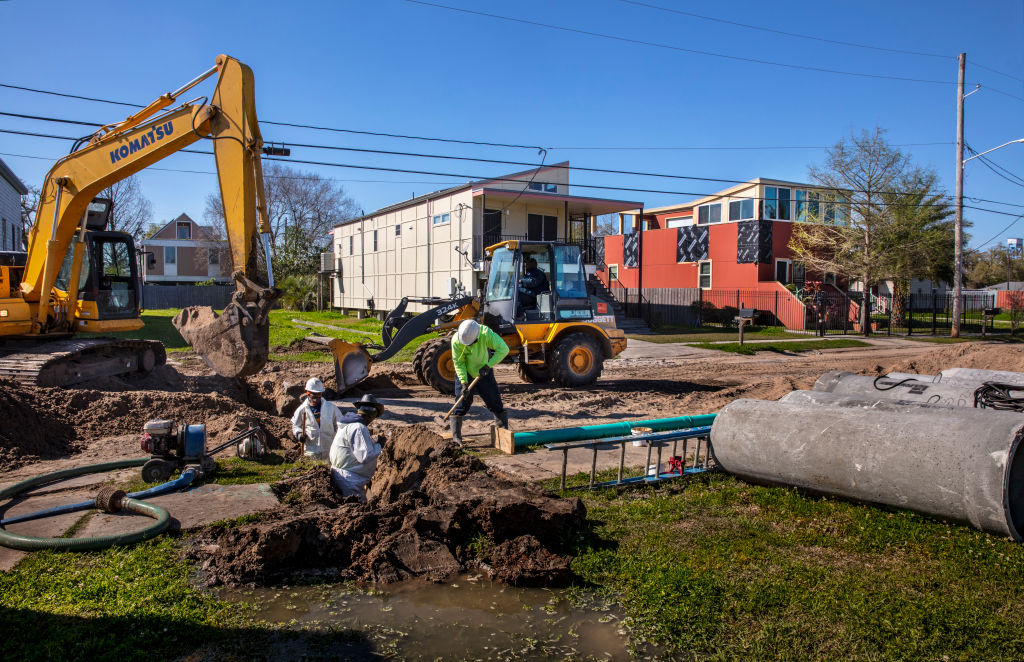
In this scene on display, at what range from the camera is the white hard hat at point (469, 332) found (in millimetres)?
8695

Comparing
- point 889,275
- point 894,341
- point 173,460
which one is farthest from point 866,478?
point 889,275

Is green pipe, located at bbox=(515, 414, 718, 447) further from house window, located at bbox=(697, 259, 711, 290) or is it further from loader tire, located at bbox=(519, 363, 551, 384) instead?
house window, located at bbox=(697, 259, 711, 290)

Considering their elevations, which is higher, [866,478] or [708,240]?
[708,240]

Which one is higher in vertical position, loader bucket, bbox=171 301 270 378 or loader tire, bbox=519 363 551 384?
loader bucket, bbox=171 301 270 378

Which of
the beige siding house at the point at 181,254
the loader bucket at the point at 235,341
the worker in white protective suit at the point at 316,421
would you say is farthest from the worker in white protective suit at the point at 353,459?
the beige siding house at the point at 181,254

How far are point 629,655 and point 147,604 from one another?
9.87 feet

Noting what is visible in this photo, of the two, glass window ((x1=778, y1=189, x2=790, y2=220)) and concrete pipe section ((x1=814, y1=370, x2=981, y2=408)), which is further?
glass window ((x1=778, y1=189, x2=790, y2=220))

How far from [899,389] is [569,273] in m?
6.32

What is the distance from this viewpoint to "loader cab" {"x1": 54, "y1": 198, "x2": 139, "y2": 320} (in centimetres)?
1232

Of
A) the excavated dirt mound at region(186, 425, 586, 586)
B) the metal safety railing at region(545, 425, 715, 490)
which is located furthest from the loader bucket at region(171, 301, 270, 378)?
the metal safety railing at region(545, 425, 715, 490)

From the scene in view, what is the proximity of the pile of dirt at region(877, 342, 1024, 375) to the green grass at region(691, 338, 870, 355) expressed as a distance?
467 centimetres

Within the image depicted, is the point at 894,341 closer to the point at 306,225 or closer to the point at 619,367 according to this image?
the point at 619,367

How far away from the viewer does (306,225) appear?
54.2 meters

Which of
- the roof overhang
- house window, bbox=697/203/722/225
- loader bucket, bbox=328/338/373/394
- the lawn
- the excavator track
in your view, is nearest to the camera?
the excavator track
